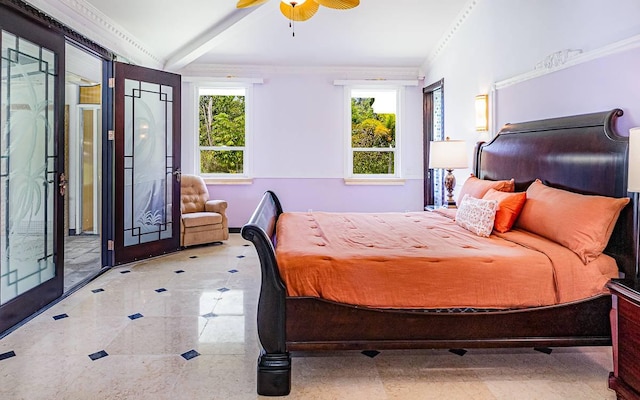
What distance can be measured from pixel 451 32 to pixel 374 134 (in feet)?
6.26

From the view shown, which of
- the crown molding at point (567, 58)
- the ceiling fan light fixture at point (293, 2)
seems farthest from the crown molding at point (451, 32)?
the ceiling fan light fixture at point (293, 2)

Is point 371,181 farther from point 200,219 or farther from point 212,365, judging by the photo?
point 212,365

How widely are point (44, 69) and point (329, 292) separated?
9.43 ft

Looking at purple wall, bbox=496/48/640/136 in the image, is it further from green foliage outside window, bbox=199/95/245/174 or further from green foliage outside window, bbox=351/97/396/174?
green foliage outside window, bbox=199/95/245/174

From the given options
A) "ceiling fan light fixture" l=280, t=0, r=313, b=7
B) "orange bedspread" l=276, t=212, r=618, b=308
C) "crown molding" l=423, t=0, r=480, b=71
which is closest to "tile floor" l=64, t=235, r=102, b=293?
"orange bedspread" l=276, t=212, r=618, b=308

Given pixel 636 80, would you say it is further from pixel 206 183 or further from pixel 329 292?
pixel 206 183

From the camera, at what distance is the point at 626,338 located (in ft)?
6.25

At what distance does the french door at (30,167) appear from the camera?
294cm

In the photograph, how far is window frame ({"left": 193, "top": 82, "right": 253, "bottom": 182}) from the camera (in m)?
6.57

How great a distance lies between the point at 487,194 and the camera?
3430 millimetres

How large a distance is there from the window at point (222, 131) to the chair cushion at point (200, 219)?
1.18 m

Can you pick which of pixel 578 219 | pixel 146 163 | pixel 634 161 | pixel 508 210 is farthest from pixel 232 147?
pixel 634 161

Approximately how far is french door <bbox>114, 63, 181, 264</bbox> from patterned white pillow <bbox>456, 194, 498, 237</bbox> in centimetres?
351

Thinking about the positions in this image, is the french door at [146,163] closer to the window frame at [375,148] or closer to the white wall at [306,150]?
the white wall at [306,150]
